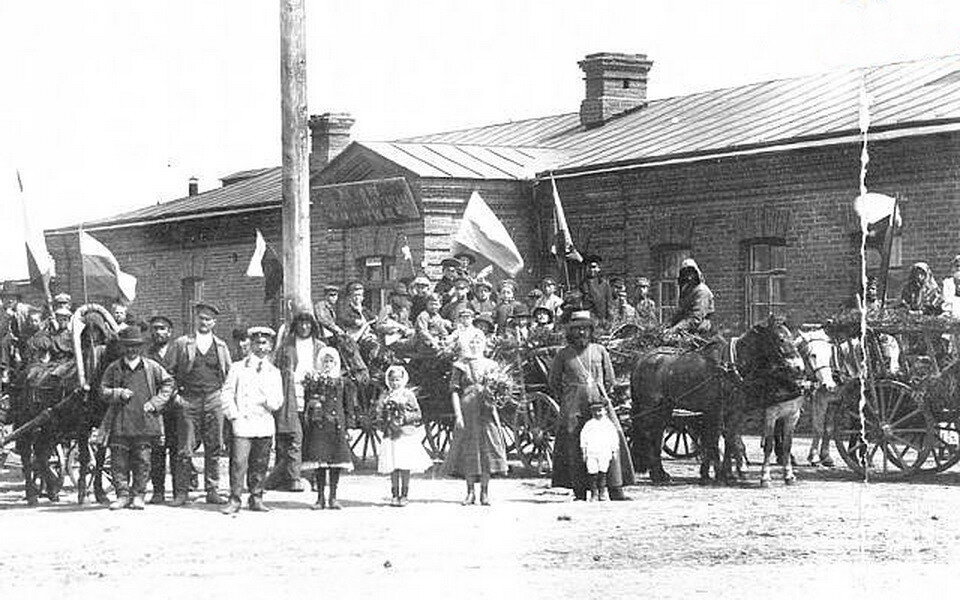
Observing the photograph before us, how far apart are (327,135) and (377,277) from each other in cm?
685

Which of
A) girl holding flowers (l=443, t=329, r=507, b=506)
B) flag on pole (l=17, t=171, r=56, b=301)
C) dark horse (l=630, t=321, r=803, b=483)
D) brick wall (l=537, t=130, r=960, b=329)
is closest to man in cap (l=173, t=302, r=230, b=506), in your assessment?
flag on pole (l=17, t=171, r=56, b=301)

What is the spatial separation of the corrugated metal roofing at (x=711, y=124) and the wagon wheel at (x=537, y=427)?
731cm

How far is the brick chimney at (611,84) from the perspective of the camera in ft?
104

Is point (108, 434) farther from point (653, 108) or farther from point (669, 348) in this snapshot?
point (653, 108)

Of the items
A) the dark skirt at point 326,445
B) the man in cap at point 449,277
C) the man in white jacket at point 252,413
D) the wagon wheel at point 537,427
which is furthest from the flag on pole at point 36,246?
the man in cap at point 449,277

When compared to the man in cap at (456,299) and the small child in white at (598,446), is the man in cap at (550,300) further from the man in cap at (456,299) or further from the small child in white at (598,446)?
the small child in white at (598,446)

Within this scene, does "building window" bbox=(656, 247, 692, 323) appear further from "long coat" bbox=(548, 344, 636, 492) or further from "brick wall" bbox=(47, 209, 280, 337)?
"long coat" bbox=(548, 344, 636, 492)

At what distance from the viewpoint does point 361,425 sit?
16766 millimetres

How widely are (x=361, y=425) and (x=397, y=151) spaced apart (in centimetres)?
1301

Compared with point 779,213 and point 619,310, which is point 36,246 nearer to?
point 619,310

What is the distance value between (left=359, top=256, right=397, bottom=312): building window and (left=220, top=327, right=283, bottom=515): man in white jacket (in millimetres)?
15684

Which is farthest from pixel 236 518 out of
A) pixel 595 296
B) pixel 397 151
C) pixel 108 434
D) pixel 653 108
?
pixel 653 108

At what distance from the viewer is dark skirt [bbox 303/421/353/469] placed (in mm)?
14137

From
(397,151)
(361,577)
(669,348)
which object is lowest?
(361,577)
